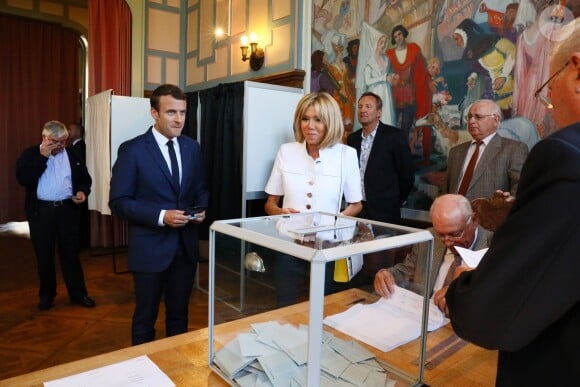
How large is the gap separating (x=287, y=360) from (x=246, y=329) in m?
0.17

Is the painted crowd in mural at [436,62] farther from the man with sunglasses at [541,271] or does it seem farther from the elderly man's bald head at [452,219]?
the man with sunglasses at [541,271]

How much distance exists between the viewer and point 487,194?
2.51 m

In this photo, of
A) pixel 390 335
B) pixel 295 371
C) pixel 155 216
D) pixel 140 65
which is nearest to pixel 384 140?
pixel 155 216

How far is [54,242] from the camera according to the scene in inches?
143

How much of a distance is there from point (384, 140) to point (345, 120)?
33.5 inches

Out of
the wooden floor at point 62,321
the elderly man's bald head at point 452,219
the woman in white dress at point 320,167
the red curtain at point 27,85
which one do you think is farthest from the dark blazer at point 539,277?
the red curtain at point 27,85

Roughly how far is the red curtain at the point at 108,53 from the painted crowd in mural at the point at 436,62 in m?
2.96

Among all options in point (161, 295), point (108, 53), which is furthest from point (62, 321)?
point (108, 53)

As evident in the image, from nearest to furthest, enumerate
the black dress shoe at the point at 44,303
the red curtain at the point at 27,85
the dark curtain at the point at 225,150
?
the black dress shoe at the point at 44,303 < the dark curtain at the point at 225,150 < the red curtain at the point at 27,85

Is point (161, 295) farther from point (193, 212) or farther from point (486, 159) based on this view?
point (486, 159)

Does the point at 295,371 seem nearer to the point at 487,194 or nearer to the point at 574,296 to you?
the point at 574,296

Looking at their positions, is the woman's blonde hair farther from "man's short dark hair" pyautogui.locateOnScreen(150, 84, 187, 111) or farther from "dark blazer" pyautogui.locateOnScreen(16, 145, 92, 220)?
"dark blazer" pyautogui.locateOnScreen(16, 145, 92, 220)

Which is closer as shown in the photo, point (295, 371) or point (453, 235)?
point (295, 371)

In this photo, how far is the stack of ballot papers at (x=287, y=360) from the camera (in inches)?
35.6
